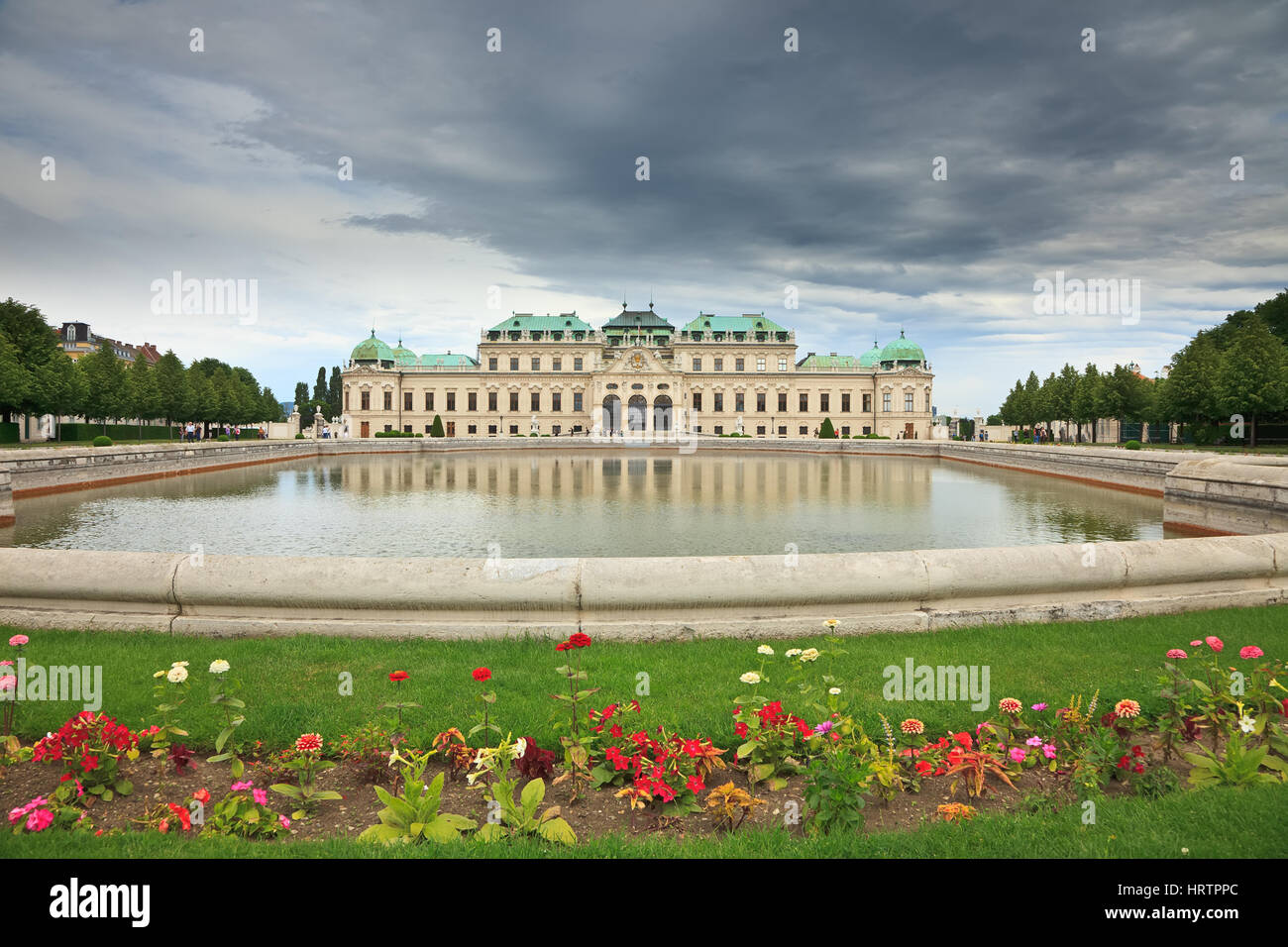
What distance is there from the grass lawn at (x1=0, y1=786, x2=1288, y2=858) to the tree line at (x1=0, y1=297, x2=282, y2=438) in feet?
196

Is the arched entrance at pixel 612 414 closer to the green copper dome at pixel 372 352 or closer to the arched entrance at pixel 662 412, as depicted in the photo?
the arched entrance at pixel 662 412

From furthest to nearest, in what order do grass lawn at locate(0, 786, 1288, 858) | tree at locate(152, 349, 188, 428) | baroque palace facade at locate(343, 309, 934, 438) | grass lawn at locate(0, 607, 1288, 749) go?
baroque palace facade at locate(343, 309, 934, 438) → tree at locate(152, 349, 188, 428) → grass lawn at locate(0, 607, 1288, 749) → grass lawn at locate(0, 786, 1288, 858)

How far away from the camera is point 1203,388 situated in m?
55.4

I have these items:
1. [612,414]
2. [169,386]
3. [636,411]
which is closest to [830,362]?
[636,411]

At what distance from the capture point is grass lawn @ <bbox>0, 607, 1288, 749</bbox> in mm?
5285

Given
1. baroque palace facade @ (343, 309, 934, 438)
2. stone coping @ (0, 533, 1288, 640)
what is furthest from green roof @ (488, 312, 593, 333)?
stone coping @ (0, 533, 1288, 640)

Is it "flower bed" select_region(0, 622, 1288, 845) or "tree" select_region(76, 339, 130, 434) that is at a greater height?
"tree" select_region(76, 339, 130, 434)

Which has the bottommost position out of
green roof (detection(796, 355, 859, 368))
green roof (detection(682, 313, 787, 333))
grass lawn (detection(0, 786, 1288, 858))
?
grass lawn (detection(0, 786, 1288, 858))

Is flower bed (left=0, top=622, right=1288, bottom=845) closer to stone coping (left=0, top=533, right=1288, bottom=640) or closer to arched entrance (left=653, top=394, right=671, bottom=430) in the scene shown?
stone coping (left=0, top=533, right=1288, bottom=640)

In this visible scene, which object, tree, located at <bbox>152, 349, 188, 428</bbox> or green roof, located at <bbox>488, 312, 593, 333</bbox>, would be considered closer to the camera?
tree, located at <bbox>152, 349, 188, 428</bbox>

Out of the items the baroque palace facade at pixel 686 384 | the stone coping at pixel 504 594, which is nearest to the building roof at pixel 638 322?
the baroque palace facade at pixel 686 384

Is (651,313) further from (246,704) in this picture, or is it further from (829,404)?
(246,704)

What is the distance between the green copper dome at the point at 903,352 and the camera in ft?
340

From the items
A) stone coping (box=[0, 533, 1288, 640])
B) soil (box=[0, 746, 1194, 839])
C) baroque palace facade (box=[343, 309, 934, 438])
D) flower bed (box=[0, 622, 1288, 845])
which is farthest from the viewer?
baroque palace facade (box=[343, 309, 934, 438])
